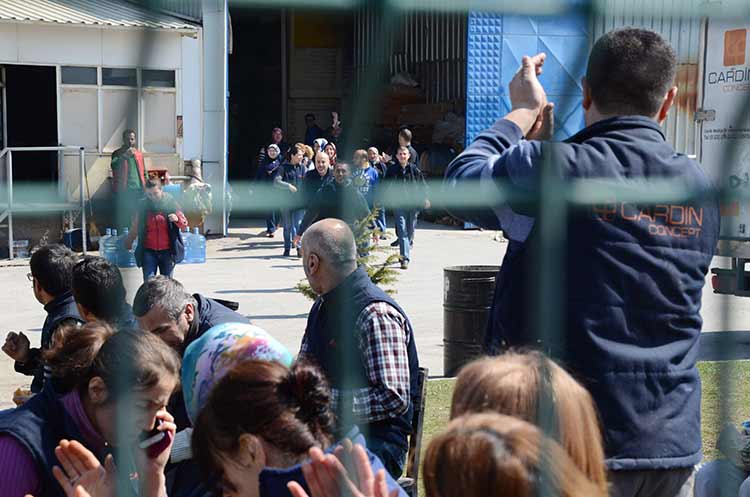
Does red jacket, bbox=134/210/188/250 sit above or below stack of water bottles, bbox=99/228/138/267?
above

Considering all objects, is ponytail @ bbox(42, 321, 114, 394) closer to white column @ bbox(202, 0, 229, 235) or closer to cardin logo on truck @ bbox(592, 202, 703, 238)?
cardin logo on truck @ bbox(592, 202, 703, 238)

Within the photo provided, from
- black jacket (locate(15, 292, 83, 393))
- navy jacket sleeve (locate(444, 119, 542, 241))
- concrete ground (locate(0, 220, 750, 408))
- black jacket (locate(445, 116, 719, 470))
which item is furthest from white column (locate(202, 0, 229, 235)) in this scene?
concrete ground (locate(0, 220, 750, 408))

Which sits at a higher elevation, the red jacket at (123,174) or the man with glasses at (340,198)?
the red jacket at (123,174)

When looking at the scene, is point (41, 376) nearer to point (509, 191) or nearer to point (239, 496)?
point (239, 496)

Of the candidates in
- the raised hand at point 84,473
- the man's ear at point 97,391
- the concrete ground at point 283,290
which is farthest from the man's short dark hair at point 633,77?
the concrete ground at point 283,290

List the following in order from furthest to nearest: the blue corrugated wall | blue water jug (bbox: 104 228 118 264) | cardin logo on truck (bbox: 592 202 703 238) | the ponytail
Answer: the ponytail < cardin logo on truck (bbox: 592 202 703 238) < the blue corrugated wall < blue water jug (bbox: 104 228 118 264)

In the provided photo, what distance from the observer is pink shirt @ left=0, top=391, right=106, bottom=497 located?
104 inches

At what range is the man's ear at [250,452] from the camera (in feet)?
6.93

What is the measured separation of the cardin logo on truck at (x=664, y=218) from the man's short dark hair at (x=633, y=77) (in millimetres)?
221

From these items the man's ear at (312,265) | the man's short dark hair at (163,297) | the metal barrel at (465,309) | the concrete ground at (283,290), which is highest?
the man's ear at (312,265)

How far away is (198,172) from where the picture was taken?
1166 mm

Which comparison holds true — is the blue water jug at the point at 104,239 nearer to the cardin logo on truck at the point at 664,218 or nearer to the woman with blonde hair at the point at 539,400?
the woman with blonde hair at the point at 539,400

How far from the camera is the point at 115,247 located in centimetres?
111

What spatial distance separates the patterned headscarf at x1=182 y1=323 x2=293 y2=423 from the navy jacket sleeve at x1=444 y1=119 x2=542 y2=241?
0.62m
